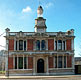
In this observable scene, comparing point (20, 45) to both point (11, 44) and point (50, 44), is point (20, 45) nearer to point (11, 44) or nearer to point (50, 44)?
point (11, 44)

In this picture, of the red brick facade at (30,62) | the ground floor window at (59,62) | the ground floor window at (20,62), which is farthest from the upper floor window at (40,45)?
the ground floor window at (20,62)

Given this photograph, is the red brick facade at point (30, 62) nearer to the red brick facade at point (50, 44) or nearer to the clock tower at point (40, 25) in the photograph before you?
the red brick facade at point (50, 44)

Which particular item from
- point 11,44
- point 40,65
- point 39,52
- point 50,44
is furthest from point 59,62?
point 11,44

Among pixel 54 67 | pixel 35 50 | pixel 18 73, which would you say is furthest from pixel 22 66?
pixel 54 67

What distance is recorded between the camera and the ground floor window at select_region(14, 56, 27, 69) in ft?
107

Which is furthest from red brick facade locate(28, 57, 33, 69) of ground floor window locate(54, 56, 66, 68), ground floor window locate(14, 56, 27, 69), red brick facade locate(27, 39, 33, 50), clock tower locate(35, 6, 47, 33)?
clock tower locate(35, 6, 47, 33)

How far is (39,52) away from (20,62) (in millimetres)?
4065

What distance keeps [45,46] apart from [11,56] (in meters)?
6.73

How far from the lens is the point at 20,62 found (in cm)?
3303

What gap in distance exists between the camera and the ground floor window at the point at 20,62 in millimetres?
32750

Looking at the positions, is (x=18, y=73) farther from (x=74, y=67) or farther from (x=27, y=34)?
(x=74, y=67)

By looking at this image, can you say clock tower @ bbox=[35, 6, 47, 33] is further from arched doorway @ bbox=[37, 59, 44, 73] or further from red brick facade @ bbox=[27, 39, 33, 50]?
arched doorway @ bbox=[37, 59, 44, 73]

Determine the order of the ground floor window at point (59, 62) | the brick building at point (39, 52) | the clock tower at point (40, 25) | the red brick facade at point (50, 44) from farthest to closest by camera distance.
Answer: the clock tower at point (40, 25)
the red brick facade at point (50, 44)
the ground floor window at point (59, 62)
the brick building at point (39, 52)

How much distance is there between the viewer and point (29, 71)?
3266cm
